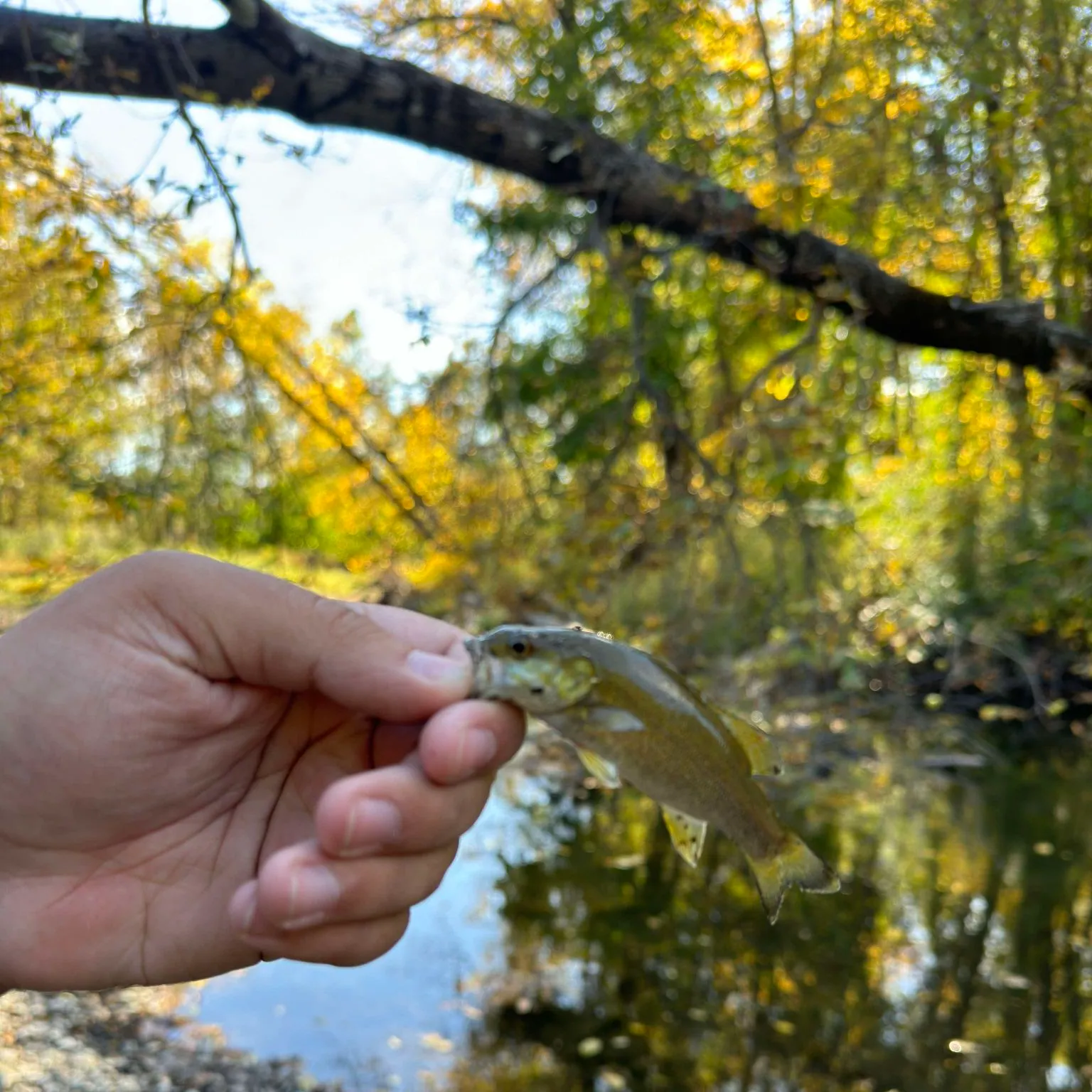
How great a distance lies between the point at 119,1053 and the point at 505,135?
5142 millimetres

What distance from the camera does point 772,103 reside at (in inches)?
194

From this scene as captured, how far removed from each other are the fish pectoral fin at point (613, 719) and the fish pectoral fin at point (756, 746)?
0.66 feet

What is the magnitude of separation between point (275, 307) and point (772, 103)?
10.2ft

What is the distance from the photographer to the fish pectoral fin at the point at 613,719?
1.57 metres

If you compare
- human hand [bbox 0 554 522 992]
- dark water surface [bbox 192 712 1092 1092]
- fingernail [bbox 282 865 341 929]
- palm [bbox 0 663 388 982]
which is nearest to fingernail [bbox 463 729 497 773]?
human hand [bbox 0 554 522 992]

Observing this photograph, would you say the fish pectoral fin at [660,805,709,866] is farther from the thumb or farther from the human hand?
the thumb

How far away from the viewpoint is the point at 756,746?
1.68m

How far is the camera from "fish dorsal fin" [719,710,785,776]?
1.68m

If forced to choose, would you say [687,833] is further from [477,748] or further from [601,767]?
[477,748]

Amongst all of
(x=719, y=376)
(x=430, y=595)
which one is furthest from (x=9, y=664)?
(x=719, y=376)

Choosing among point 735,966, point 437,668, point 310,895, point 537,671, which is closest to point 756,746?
point 537,671

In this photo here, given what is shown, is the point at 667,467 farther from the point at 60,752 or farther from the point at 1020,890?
the point at 1020,890

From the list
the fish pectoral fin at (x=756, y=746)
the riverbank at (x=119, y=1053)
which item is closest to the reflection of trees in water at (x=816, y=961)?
the riverbank at (x=119, y=1053)

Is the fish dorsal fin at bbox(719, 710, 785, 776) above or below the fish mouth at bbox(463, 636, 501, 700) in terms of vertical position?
below
